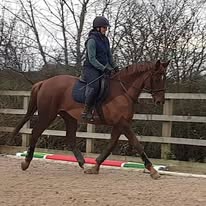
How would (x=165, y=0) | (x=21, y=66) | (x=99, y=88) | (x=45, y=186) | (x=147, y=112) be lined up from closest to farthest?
1. (x=45, y=186)
2. (x=99, y=88)
3. (x=147, y=112)
4. (x=165, y=0)
5. (x=21, y=66)

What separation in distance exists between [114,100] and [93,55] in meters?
0.85

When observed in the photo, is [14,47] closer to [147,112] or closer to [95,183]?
[147,112]

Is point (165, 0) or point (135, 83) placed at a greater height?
point (165, 0)

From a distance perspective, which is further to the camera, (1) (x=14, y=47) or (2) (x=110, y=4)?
(1) (x=14, y=47)

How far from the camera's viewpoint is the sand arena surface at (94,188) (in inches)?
253

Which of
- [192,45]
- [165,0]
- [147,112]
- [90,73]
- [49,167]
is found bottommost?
[49,167]

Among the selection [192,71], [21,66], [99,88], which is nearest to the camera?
[99,88]

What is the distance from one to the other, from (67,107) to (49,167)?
1353mm

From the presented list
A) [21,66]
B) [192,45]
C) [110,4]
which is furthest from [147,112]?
[21,66]

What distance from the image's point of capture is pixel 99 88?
351 inches

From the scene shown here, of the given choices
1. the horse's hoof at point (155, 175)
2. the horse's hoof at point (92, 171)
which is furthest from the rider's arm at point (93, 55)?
the horse's hoof at point (155, 175)

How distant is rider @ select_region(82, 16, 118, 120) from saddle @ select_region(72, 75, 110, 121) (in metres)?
0.07

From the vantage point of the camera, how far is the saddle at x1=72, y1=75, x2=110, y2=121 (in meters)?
8.95

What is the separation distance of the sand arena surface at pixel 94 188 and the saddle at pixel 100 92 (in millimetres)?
1203
